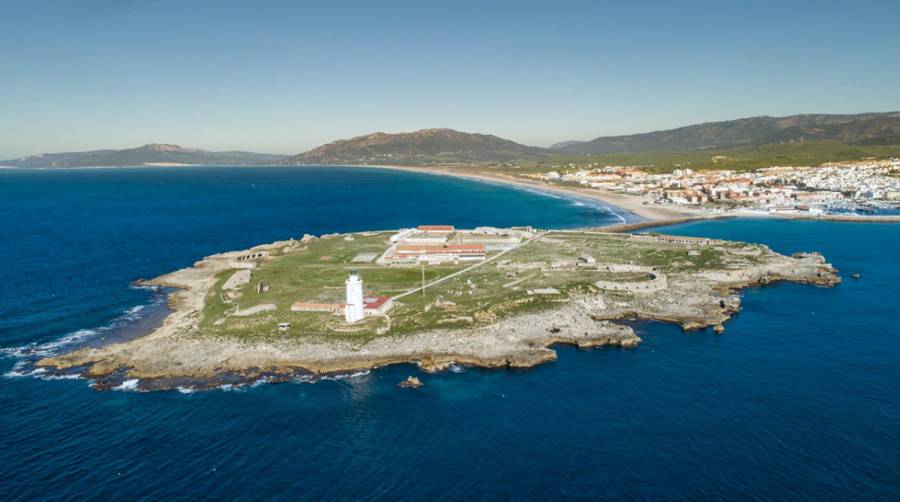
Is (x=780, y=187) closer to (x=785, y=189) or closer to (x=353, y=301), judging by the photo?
(x=785, y=189)

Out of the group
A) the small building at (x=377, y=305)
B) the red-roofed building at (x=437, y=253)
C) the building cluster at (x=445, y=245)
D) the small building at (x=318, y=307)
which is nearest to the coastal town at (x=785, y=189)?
the building cluster at (x=445, y=245)

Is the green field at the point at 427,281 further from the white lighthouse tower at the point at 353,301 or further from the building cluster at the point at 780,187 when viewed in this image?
the building cluster at the point at 780,187

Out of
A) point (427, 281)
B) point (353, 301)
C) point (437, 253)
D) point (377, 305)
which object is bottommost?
point (427, 281)

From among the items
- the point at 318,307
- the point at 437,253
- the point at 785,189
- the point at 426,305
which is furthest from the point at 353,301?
the point at 785,189

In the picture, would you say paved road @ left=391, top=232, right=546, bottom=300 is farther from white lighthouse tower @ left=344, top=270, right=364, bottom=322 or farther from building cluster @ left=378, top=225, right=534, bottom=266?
white lighthouse tower @ left=344, top=270, right=364, bottom=322

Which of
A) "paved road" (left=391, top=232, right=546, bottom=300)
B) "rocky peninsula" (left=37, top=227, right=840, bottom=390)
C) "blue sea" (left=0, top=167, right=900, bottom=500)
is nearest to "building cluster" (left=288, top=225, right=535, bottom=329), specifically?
"rocky peninsula" (left=37, top=227, right=840, bottom=390)
